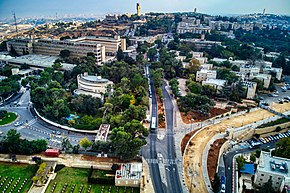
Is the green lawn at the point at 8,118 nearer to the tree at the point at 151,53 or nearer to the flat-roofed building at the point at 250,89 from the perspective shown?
the flat-roofed building at the point at 250,89

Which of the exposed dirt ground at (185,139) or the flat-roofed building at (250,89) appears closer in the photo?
the exposed dirt ground at (185,139)

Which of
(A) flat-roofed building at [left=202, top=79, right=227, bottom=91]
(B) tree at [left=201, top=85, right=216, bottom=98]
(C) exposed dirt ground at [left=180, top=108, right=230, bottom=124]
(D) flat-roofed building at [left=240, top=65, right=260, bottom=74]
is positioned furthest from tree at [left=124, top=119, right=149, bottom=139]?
(D) flat-roofed building at [left=240, top=65, right=260, bottom=74]

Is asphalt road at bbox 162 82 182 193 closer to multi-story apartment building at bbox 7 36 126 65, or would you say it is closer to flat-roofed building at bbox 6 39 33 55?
multi-story apartment building at bbox 7 36 126 65

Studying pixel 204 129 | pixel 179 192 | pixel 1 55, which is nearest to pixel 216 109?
pixel 204 129

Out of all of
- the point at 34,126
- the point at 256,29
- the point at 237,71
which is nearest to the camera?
the point at 34,126

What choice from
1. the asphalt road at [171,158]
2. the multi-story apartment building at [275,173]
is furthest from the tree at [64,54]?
the multi-story apartment building at [275,173]

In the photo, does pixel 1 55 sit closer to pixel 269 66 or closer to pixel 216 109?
pixel 216 109

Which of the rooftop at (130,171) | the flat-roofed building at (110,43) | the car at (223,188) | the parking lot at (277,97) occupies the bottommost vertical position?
the car at (223,188)
